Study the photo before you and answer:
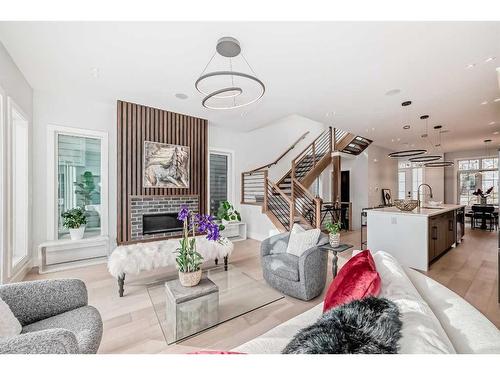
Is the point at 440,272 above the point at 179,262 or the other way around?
the other way around

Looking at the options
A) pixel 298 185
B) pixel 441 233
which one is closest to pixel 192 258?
pixel 298 185

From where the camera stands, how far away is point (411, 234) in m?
3.75

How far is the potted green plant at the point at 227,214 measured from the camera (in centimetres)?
566

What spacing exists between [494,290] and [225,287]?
3.51 metres

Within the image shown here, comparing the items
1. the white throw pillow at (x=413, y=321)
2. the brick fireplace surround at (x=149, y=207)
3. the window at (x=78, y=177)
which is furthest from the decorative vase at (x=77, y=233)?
the white throw pillow at (x=413, y=321)

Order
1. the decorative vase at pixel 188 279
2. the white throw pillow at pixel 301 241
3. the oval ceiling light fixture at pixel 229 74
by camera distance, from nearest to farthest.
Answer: the decorative vase at pixel 188 279 < the oval ceiling light fixture at pixel 229 74 < the white throw pillow at pixel 301 241

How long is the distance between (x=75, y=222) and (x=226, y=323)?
3343 mm

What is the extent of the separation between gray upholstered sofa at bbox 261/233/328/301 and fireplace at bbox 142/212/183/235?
2706 mm

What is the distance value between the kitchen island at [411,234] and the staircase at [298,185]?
1201 mm

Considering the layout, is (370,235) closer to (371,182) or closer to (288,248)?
(288,248)

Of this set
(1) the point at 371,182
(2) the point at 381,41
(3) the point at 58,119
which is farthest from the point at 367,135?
(3) the point at 58,119

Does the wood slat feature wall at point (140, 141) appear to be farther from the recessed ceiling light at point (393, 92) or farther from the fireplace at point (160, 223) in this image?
the recessed ceiling light at point (393, 92)

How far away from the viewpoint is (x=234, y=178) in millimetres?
6199

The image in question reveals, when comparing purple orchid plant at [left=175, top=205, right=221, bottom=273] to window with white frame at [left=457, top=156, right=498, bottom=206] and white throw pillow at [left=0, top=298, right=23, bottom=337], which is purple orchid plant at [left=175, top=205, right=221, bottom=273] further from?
window with white frame at [left=457, top=156, right=498, bottom=206]
